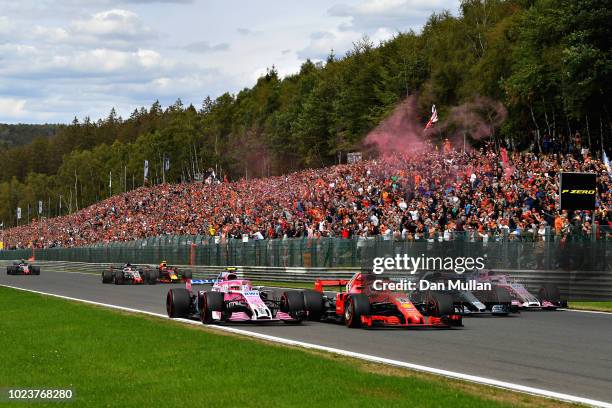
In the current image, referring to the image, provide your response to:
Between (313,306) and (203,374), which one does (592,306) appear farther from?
(203,374)

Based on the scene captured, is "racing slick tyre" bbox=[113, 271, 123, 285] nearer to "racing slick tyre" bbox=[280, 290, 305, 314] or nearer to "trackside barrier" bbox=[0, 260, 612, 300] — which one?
"trackside barrier" bbox=[0, 260, 612, 300]

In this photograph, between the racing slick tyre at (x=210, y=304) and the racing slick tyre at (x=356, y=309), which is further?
the racing slick tyre at (x=210, y=304)

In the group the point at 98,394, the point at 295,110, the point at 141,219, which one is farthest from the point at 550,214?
the point at 295,110

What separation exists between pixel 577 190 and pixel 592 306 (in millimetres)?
3054

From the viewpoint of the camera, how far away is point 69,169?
585 ft

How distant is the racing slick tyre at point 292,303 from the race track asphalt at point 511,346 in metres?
0.39

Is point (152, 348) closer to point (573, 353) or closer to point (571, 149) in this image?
point (573, 353)

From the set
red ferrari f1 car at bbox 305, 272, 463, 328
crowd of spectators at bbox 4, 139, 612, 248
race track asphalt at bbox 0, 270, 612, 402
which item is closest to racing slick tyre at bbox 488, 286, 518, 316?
race track asphalt at bbox 0, 270, 612, 402

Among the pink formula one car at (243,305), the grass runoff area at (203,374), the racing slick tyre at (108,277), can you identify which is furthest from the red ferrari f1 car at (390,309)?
the racing slick tyre at (108,277)

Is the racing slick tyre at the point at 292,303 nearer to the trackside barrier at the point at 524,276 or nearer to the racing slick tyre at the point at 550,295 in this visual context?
the trackside barrier at the point at 524,276

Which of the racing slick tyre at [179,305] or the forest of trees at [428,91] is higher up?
the forest of trees at [428,91]

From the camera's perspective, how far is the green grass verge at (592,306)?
24.9 metres

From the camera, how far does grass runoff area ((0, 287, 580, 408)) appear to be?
10.4 m

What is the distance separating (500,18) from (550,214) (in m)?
33.3
